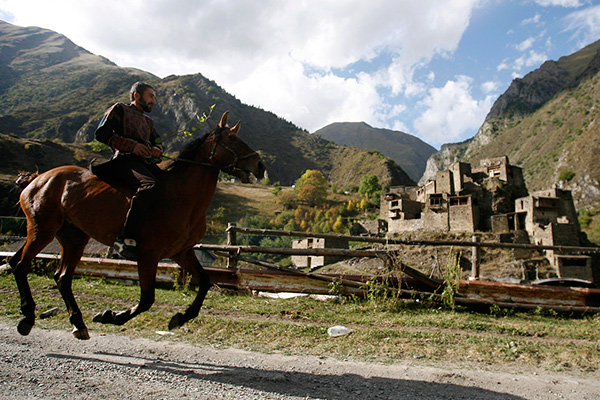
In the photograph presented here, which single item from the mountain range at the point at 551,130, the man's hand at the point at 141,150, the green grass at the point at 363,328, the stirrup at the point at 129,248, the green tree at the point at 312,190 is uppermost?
the mountain range at the point at 551,130

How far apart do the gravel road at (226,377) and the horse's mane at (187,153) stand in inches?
74.8

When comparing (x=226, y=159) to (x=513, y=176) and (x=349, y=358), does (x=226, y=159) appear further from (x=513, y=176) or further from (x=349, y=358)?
(x=513, y=176)

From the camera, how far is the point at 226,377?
2822 millimetres

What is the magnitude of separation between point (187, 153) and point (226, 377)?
2292 millimetres

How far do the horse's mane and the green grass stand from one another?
1.93m

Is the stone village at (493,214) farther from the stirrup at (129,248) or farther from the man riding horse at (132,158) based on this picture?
the stirrup at (129,248)

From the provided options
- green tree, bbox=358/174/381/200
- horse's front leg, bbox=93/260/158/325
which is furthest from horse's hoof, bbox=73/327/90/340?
green tree, bbox=358/174/381/200

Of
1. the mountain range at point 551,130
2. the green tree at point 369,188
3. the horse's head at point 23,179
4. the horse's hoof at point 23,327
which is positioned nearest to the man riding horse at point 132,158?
the horse's hoof at point 23,327

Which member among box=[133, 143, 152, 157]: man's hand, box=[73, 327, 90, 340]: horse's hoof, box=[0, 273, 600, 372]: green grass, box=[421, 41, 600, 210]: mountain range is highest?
box=[421, 41, 600, 210]: mountain range

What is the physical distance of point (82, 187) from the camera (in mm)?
3791

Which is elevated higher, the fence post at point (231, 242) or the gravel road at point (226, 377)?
the fence post at point (231, 242)

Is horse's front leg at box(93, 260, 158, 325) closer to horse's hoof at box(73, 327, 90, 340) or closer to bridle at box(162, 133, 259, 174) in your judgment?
horse's hoof at box(73, 327, 90, 340)

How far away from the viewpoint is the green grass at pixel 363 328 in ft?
11.8

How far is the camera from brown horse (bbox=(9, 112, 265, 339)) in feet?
11.0
